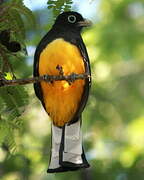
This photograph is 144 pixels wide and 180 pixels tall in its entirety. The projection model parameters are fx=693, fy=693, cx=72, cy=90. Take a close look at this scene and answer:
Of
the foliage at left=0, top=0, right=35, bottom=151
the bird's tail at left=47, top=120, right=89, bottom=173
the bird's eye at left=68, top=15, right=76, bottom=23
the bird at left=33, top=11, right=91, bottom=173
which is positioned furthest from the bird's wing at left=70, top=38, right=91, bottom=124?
the foliage at left=0, top=0, right=35, bottom=151

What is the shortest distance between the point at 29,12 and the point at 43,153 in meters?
3.51

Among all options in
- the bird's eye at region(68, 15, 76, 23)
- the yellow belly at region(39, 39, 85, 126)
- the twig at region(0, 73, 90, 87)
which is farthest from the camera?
the bird's eye at region(68, 15, 76, 23)

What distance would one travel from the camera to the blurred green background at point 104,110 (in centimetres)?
691

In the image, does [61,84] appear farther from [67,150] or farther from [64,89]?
[67,150]

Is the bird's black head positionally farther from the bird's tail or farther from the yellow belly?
the bird's tail

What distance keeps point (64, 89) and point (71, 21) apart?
2.00 ft

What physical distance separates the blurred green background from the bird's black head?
0.31ft

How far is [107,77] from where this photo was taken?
34.5 ft

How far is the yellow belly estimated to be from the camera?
15.1 feet

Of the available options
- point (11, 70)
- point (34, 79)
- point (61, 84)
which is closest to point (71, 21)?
point (61, 84)

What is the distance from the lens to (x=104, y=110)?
9102mm

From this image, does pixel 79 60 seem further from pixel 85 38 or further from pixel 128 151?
pixel 85 38

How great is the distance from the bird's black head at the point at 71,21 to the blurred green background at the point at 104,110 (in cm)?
9

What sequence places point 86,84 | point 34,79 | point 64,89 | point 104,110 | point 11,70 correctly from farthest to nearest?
point 104,110
point 64,89
point 86,84
point 11,70
point 34,79
